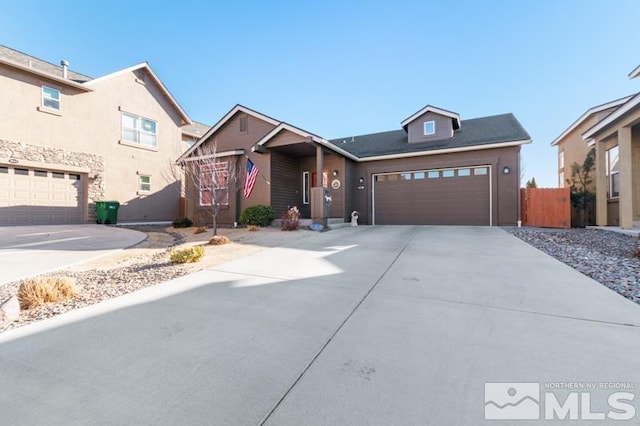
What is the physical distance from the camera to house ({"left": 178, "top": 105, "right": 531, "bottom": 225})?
11.7 metres

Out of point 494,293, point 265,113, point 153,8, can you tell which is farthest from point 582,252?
point 153,8

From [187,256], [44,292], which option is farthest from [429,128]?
[44,292]

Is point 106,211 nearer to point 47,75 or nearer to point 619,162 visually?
point 47,75

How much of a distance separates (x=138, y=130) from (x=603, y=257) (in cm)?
2002

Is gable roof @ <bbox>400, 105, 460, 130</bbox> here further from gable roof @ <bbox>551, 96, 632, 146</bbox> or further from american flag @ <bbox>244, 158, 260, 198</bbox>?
american flag @ <bbox>244, 158, 260, 198</bbox>

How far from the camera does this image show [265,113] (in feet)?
43.0

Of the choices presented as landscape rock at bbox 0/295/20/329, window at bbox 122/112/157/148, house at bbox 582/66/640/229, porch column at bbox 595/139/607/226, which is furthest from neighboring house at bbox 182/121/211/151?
porch column at bbox 595/139/607/226

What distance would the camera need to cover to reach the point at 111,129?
1433 cm

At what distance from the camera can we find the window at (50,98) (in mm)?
12203

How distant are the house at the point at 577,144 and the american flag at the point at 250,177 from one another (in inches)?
597

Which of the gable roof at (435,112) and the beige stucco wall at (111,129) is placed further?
the gable roof at (435,112)

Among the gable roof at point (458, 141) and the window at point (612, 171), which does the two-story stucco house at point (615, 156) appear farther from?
the gable roof at point (458, 141)

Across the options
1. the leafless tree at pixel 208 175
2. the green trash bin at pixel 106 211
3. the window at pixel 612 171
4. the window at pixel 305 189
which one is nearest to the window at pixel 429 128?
the window at pixel 305 189

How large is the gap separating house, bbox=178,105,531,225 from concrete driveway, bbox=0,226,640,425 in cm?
791
